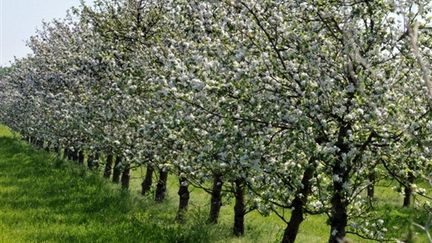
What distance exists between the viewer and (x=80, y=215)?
17.6 meters

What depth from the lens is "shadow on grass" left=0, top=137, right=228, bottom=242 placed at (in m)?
14.8

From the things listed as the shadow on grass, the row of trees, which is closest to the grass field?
the shadow on grass

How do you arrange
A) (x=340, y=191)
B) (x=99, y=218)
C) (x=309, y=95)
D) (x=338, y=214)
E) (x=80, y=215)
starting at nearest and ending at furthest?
1. (x=309, y=95)
2. (x=340, y=191)
3. (x=338, y=214)
4. (x=99, y=218)
5. (x=80, y=215)

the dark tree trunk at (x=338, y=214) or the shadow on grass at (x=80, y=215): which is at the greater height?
the dark tree trunk at (x=338, y=214)

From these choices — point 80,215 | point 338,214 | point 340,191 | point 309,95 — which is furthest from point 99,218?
point 309,95

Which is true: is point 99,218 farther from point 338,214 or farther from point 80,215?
point 338,214

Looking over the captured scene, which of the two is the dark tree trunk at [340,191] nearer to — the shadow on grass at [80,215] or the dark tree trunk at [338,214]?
the dark tree trunk at [338,214]

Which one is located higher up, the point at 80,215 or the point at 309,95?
the point at 309,95

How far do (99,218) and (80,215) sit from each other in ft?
2.49

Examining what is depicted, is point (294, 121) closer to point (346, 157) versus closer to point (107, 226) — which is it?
point (346, 157)

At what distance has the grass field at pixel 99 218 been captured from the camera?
14938 millimetres

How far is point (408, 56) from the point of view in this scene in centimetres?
984

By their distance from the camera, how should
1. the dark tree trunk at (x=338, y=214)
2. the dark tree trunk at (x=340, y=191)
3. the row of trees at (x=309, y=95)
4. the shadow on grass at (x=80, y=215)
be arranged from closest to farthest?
the row of trees at (x=309, y=95), the dark tree trunk at (x=340, y=191), the dark tree trunk at (x=338, y=214), the shadow on grass at (x=80, y=215)

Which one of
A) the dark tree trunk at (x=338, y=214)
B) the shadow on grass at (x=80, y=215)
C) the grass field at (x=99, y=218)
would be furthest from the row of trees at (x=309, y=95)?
the shadow on grass at (x=80, y=215)
